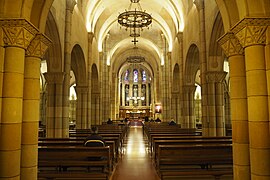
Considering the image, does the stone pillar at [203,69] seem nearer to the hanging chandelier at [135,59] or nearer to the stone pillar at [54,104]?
the stone pillar at [54,104]

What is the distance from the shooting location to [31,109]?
6.02 m

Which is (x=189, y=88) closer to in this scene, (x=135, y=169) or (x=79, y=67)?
(x=79, y=67)

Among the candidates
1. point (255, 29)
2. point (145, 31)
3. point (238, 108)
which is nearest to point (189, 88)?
point (238, 108)

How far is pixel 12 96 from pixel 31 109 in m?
0.74

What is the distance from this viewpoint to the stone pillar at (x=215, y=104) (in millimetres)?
12695

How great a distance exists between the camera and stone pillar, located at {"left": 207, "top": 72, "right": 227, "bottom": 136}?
12.7 meters

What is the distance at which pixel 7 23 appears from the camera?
5.46 m

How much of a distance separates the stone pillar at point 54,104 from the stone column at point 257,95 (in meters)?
9.45

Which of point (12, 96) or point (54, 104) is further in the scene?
point (54, 104)

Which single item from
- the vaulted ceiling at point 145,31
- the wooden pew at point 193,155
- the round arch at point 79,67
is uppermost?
the vaulted ceiling at point 145,31

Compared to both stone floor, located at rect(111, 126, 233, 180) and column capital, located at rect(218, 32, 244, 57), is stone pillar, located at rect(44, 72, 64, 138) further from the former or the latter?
column capital, located at rect(218, 32, 244, 57)

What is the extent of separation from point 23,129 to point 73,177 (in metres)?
1.63

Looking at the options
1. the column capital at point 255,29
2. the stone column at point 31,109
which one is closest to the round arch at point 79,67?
the stone column at point 31,109

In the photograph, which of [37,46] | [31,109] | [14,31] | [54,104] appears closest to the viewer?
[14,31]
